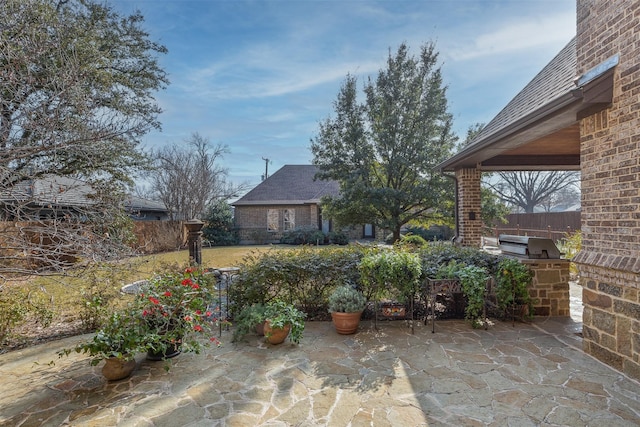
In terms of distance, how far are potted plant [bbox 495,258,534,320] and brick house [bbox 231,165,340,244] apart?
1531 cm

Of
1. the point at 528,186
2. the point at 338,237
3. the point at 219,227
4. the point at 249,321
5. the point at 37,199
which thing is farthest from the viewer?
the point at 528,186

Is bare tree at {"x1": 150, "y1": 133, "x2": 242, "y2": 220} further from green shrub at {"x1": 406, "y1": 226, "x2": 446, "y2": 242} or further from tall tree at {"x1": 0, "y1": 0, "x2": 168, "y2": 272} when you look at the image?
green shrub at {"x1": 406, "y1": 226, "x2": 446, "y2": 242}

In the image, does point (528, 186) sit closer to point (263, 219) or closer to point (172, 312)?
point (263, 219)

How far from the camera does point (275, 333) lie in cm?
405

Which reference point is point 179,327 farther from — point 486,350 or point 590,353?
point 590,353

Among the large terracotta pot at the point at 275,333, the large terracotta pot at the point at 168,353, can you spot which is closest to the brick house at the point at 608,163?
the large terracotta pot at the point at 275,333

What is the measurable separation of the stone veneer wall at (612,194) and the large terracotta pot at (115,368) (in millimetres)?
5071

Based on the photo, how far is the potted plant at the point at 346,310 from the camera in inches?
173

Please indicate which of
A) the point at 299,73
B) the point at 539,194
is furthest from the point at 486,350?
the point at 539,194

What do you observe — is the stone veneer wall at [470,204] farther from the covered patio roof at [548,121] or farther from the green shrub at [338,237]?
the green shrub at [338,237]

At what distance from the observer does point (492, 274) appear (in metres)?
5.05

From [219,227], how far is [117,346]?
17.0 meters

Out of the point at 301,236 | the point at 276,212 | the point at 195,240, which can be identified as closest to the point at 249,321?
the point at 195,240

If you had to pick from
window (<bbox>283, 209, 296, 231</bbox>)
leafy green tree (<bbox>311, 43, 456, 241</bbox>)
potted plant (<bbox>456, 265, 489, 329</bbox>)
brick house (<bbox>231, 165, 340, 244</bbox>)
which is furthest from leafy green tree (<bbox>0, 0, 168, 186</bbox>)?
window (<bbox>283, 209, 296, 231</bbox>)
